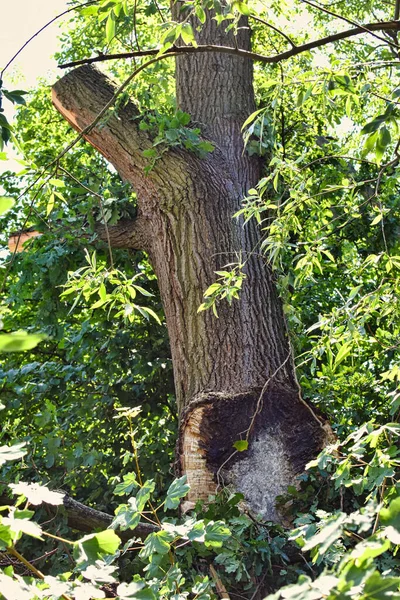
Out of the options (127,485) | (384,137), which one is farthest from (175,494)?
(384,137)

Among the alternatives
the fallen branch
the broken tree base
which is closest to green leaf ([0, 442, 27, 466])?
the broken tree base

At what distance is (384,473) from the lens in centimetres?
189

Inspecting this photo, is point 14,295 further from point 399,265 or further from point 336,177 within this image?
point 399,265

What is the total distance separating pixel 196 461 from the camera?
11.3 feet

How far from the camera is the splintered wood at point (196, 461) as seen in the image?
11.1ft

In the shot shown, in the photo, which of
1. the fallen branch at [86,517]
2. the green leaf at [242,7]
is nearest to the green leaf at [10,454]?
the green leaf at [242,7]

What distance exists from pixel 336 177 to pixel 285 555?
3.23 m

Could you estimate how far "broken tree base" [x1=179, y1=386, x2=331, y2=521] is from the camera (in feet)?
11.0

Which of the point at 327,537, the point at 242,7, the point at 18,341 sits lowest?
the point at 327,537

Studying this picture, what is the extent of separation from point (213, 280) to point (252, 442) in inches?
32.9

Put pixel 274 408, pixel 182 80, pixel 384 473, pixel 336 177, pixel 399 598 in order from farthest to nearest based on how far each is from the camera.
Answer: pixel 336 177, pixel 182 80, pixel 274 408, pixel 384 473, pixel 399 598

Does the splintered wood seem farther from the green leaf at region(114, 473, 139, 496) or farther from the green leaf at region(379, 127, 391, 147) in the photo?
the green leaf at region(379, 127, 391, 147)

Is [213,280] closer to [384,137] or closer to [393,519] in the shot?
[384,137]

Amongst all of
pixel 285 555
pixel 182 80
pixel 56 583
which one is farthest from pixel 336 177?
pixel 56 583
